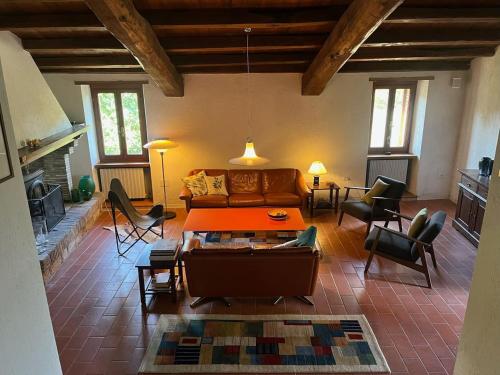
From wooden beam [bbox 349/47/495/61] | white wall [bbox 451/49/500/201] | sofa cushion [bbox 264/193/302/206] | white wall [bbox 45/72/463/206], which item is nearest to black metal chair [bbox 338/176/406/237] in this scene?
sofa cushion [bbox 264/193/302/206]

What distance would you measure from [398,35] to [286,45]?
4.63 ft

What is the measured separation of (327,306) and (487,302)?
2185 millimetres

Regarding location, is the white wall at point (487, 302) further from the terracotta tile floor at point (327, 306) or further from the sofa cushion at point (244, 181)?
the sofa cushion at point (244, 181)

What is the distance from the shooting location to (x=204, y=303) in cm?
412

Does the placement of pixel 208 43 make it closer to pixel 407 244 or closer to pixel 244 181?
pixel 244 181

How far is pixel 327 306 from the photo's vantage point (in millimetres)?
4051

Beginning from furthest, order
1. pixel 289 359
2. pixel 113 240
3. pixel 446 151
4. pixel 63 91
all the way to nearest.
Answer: pixel 446 151 → pixel 63 91 → pixel 113 240 → pixel 289 359

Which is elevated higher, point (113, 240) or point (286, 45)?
point (286, 45)

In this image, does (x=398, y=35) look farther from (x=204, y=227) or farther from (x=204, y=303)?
(x=204, y=303)

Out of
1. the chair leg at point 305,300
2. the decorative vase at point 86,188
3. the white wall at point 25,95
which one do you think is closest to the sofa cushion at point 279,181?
the chair leg at point 305,300

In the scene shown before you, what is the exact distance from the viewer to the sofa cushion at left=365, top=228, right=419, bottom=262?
4.43 meters

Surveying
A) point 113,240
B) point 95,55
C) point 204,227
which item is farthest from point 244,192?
point 95,55

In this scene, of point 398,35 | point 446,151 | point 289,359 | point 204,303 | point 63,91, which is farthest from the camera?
point 446,151

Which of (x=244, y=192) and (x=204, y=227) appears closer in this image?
(x=204, y=227)
